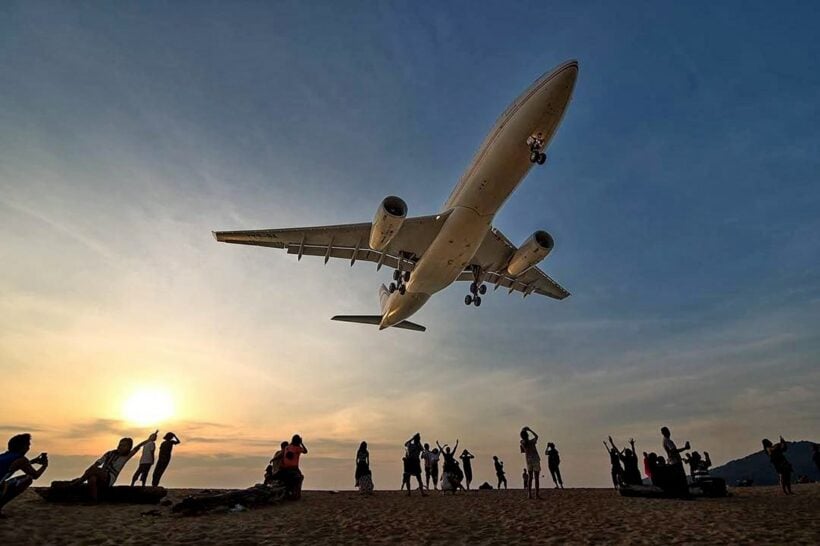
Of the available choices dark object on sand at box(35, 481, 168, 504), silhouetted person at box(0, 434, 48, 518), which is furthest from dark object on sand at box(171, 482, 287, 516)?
silhouetted person at box(0, 434, 48, 518)

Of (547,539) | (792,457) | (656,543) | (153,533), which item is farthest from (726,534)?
(792,457)

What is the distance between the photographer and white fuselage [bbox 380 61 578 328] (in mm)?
17531

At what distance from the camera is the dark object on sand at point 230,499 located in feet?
35.4

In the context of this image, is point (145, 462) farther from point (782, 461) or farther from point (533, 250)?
point (782, 461)

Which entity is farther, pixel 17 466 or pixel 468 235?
pixel 468 235

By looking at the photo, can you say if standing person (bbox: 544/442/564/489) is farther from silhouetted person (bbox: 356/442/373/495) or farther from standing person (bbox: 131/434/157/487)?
standing person (bbox: 131/434/157/487)

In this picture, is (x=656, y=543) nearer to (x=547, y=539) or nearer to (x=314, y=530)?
(x=547, y=539)

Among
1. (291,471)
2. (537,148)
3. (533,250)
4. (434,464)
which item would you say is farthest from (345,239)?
(291,471)

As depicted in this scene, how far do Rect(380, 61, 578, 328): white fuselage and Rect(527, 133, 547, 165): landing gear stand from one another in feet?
0.70

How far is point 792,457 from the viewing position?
108500 millimetres

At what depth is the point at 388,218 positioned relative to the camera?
2089 cm

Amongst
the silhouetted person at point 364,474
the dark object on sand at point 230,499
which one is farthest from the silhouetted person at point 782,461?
the dark object on sand at point 230,499

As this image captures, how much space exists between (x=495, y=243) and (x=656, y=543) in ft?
69.2

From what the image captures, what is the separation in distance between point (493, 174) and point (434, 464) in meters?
14.7
